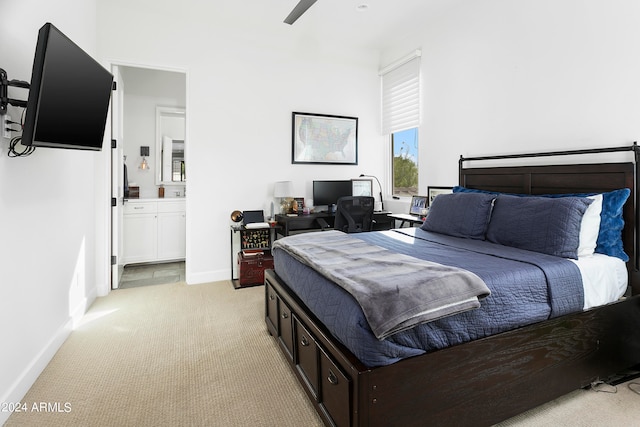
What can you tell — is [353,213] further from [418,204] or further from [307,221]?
[418,204]

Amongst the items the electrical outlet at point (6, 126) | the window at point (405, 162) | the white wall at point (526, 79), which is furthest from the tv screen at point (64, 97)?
the window at point (405, 162)

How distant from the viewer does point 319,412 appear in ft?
5.30

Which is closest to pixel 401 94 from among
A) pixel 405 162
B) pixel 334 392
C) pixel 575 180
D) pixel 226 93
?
pixel 405 162

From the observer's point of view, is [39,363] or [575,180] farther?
[575,180]

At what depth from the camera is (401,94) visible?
444cm

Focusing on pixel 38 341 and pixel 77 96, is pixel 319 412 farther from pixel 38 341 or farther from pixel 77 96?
pixel 77 96

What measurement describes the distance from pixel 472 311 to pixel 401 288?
0.38 meters

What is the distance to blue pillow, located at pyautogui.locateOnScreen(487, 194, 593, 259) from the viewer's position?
2.02m

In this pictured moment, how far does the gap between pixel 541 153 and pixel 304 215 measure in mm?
2489

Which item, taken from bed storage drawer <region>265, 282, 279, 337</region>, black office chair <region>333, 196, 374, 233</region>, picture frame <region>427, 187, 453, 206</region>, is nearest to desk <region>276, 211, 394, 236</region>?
black office chair <region>333, 196, 374, 233</region>

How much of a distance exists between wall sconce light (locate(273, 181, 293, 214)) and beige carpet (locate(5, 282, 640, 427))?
1.56 metres

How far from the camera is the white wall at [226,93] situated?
3.62 meters

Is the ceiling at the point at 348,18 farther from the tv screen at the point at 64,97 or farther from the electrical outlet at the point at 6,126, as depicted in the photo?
the electrical outlet at the point at 6,126

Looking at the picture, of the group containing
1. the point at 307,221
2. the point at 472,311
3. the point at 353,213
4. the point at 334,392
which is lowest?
the point at 334,392
